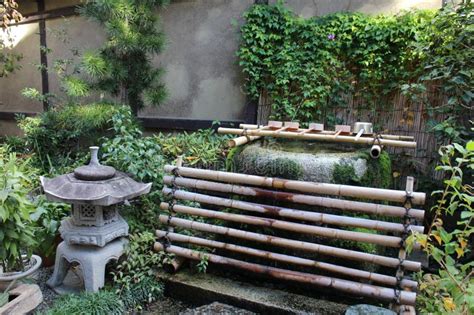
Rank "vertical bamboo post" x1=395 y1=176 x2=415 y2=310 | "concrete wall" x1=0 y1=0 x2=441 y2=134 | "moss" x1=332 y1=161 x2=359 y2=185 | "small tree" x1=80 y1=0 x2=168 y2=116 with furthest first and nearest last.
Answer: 1. "concrete wall" x1=0 y1=0 x2=441 y2=134
2. "small tree" x1=80 y1=0 x2=168 y2=116
3. "moss" x1=332 y1=161 x2=359 y2=185
4. "vertical bamboo post" x1=395 y1=176 x2=415 y2=310

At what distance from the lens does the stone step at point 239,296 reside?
276cm

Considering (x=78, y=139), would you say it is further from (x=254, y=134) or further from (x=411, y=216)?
(x=411, y=216)

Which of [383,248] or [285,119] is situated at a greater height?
[285,119]

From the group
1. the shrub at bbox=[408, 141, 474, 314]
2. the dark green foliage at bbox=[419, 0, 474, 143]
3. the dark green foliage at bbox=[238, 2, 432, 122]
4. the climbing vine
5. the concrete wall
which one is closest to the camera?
the shrub at bbox=[408, 141, 474, 314]

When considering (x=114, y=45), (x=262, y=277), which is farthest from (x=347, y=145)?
(x=114, y=45)

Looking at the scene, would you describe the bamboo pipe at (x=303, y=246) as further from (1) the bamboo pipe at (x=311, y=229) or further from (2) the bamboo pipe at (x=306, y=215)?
(2) the bamboo pipe at (x=306, y=215)

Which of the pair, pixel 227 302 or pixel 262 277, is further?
pixel 262 277

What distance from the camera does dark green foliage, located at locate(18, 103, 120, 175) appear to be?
534cm

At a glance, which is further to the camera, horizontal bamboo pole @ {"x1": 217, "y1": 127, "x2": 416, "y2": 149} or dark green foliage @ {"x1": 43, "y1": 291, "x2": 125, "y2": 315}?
horizontal bamboo pole @ {"x1": 217, "y1": 127, "x2": 416, "y2": 149}

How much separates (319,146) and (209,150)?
1.74m

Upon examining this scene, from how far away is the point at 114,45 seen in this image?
510cm

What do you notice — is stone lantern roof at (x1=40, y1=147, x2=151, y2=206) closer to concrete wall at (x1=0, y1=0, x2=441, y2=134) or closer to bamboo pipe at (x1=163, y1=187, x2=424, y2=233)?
bamboo pipe at (x1=163, y1=187, x2=424, y2=233)

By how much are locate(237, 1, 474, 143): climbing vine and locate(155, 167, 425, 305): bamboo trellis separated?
7.79ft

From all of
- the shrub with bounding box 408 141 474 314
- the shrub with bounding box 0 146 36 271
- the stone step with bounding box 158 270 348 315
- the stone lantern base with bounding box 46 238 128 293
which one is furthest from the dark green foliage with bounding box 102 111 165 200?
the shrub with bounding box 408 141 474 314
